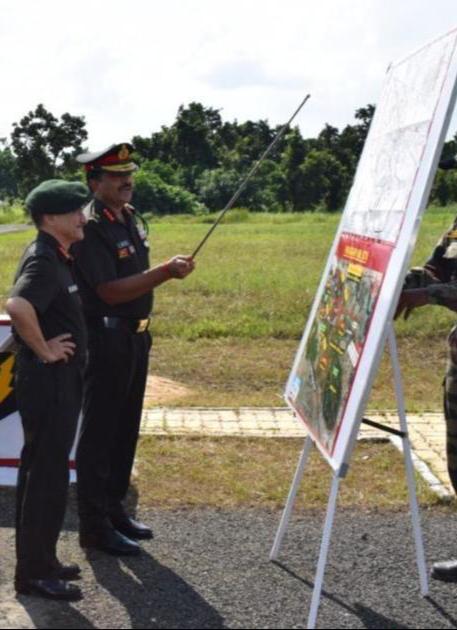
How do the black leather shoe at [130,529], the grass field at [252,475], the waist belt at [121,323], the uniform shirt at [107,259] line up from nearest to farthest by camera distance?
the uniform shirt at [107,259]
the waist belt at [121,323]
the black leather shoe at [130,529]
the grass field at [252,475]

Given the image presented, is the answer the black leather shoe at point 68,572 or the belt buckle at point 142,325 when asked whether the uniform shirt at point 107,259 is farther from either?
the black leather shoe at point 68,572

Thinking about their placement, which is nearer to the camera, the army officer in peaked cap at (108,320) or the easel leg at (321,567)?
the easel leg at (321,567)

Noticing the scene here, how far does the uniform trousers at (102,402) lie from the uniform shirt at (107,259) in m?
0.12

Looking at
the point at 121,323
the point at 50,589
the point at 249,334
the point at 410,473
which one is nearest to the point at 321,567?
the point at 410,473

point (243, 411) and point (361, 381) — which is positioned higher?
point (361, 381)

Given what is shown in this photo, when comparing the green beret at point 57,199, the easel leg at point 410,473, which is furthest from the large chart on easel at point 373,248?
the green beret at point 57,199

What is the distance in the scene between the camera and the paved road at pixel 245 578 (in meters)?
4.16

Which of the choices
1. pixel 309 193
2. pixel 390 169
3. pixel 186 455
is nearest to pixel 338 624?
pixel 390 169

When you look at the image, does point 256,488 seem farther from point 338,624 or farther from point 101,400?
point 338,624

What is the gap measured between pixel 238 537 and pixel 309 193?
6347 cm

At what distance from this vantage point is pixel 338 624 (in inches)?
162

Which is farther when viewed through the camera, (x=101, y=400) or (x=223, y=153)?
(x=223, y=153)

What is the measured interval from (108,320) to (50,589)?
135cm

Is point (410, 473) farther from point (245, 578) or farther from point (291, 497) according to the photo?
point (245, 578)
